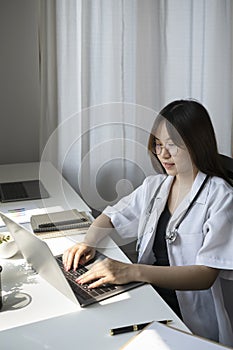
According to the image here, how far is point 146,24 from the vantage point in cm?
238

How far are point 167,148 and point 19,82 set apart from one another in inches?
42.7

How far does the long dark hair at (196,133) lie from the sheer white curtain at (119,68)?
580mm

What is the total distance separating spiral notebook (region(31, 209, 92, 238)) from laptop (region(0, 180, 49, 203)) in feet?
0.75

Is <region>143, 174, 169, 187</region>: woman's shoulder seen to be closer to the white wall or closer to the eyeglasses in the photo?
the eyeglasses

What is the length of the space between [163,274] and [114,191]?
0.58 m

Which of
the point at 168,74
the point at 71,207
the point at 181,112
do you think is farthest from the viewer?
the point at 168,74

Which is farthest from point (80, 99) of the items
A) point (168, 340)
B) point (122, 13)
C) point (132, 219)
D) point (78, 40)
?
point (168, 340)

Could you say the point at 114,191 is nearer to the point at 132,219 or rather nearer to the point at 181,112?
the point at 132,219

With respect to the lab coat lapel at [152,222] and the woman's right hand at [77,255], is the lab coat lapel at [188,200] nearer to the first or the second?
the lab coat lapel at [152,222]

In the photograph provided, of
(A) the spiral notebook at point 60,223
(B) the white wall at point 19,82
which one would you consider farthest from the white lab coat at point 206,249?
(B) the white wall at point 19,82

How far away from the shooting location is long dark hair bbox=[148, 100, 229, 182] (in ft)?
5.12

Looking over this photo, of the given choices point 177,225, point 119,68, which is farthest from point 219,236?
point 119,68

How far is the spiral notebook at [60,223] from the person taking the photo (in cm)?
170

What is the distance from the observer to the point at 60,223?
5.74ft
